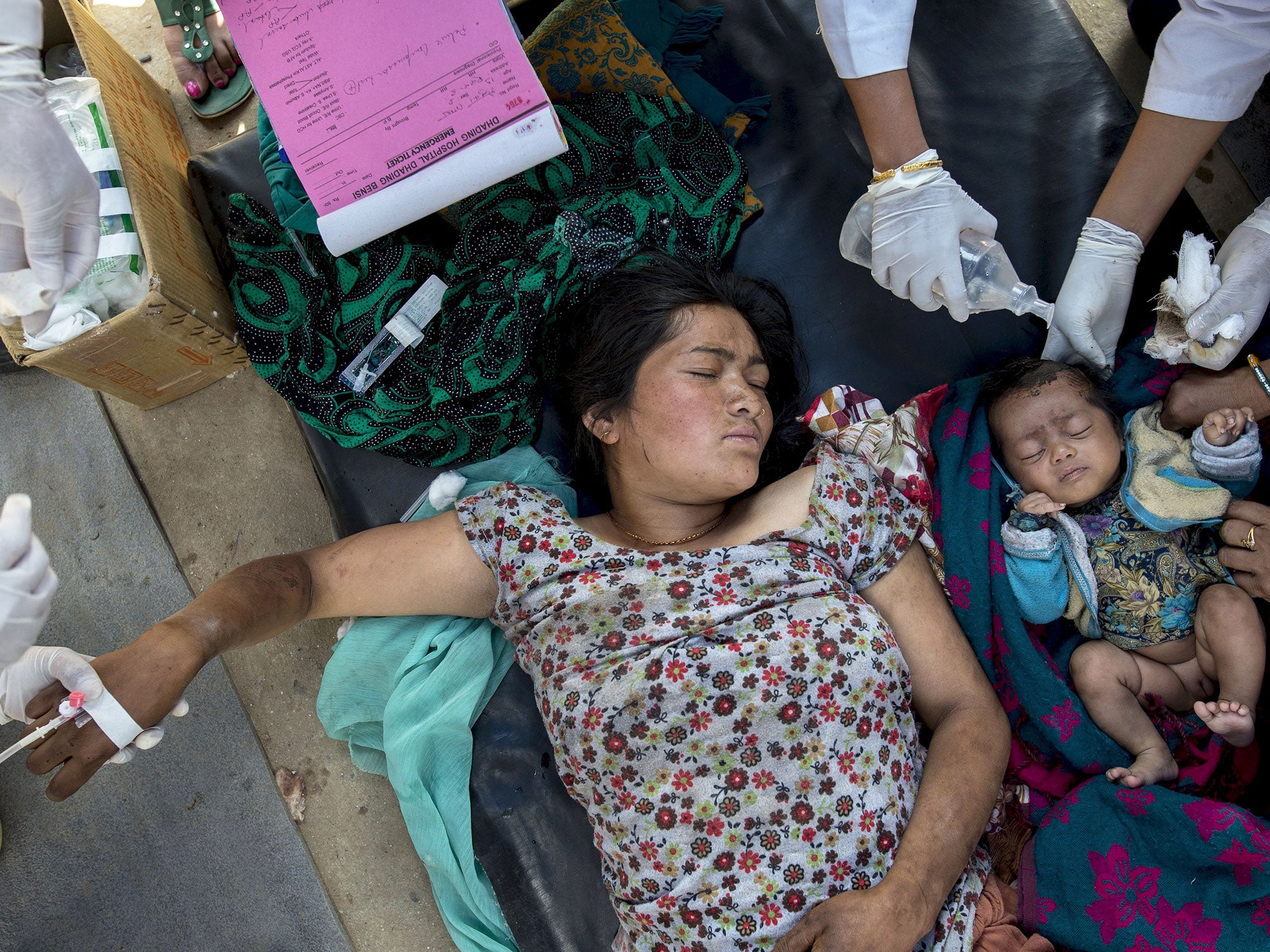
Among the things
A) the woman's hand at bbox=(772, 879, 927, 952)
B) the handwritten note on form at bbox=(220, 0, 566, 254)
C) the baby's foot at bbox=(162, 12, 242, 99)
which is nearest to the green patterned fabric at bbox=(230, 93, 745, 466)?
the handwritten note on form at bbox=(220, 0, 566, 254)

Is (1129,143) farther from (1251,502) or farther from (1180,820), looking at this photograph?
(1180,820)

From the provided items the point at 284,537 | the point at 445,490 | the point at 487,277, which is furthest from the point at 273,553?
the point at 487,277

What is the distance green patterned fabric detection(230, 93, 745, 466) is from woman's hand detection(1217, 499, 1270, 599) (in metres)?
1.25

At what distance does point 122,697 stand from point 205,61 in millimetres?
1989

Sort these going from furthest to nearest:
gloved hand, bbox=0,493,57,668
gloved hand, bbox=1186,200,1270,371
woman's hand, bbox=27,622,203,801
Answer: gloved hand, bbox=1186,200,1270,371 < woman's hand, bbox=27,622,203,801 < gloved hand, bbox=0,493,57,668

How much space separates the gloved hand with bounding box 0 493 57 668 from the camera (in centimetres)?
117

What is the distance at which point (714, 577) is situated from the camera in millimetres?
1622

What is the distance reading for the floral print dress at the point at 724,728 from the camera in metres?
1.48

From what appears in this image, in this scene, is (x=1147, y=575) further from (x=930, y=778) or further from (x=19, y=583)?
(x=19, y=583)

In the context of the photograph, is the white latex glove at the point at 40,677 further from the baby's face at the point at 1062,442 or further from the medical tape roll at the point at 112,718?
the baby's face at the point at 1062,442

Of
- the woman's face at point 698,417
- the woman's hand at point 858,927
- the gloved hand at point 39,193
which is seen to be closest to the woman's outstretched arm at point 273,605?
the woman's face at point 698,417

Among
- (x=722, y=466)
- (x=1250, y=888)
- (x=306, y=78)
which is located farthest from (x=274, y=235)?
(x=1250, y=888)

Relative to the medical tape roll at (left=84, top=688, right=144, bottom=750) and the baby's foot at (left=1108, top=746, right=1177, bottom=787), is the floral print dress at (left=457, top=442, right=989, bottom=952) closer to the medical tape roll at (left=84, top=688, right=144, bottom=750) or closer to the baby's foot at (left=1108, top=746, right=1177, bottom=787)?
the baby's foot at (left=1108, top=746, right=1177, bottom=787)

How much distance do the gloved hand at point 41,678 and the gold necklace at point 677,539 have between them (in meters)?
0.93
